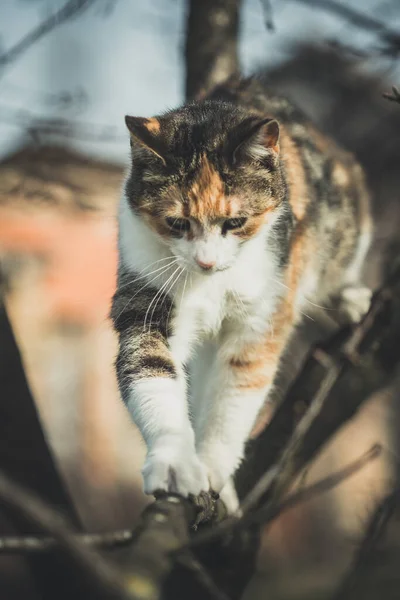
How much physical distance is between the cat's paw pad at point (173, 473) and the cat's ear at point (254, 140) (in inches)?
41.4

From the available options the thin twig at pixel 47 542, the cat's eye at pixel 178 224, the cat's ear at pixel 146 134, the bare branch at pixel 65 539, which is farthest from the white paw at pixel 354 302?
the bare branch at pixel 65 539

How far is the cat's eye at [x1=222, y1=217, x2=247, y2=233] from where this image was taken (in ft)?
8.29

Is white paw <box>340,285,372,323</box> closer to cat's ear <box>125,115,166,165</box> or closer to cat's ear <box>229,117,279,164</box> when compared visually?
cat's ear <box>229,117,279,164</box>

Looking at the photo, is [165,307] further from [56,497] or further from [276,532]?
[276,532]

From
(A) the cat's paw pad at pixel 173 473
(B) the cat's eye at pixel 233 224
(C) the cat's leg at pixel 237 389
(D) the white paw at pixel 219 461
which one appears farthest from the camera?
(C) the cat's leg at pixel 237 389

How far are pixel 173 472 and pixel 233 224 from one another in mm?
926

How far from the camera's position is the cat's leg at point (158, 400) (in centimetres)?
201

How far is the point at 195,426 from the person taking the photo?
295 centimetres

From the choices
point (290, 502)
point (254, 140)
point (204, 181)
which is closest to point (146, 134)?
point (204, 181)

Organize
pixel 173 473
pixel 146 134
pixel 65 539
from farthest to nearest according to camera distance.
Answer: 1. pixel 146 134
2. pixel 173 473
3. pixel 65 539

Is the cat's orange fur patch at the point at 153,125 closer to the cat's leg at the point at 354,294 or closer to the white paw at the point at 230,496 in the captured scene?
the white paw at the point at 230,496

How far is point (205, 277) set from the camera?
2705 mm

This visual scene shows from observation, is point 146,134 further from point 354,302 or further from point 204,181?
point 354,302

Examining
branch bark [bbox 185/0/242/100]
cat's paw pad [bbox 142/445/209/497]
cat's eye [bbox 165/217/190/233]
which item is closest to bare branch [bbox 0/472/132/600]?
cat's paw pad [bbox 142/445/209/497]
